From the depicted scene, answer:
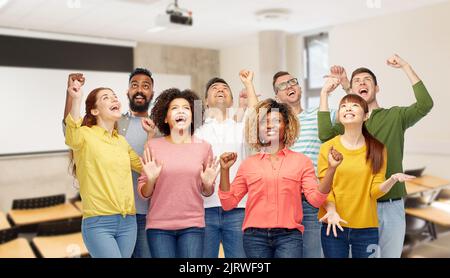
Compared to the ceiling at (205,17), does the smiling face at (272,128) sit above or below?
below

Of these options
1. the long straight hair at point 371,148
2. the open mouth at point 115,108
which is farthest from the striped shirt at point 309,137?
the open mouth at point 115,108

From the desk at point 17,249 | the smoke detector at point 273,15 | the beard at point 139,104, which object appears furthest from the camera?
the desk at point 17,249

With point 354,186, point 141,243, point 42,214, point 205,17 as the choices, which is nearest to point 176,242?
point 141,243

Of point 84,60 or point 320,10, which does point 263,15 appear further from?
point 84,60

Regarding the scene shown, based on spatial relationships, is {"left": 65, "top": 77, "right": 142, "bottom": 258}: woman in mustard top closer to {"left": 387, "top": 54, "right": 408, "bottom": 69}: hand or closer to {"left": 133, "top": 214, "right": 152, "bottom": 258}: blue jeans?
{"left": 133, "top": 214, "right": 152, "bottom": 258}: blue jeans

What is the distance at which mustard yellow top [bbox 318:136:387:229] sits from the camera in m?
0.98

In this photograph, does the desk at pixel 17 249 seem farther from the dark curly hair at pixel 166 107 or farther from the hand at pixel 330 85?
the hand at pixel 330 85

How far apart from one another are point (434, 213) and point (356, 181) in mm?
261

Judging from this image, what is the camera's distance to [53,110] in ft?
3.49

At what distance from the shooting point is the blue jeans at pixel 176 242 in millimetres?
1138

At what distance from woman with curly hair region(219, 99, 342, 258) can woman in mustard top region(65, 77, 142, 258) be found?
0.85ft

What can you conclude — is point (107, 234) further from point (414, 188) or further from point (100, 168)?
point (414, 188)

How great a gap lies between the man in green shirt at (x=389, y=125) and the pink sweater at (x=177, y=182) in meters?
0.35
